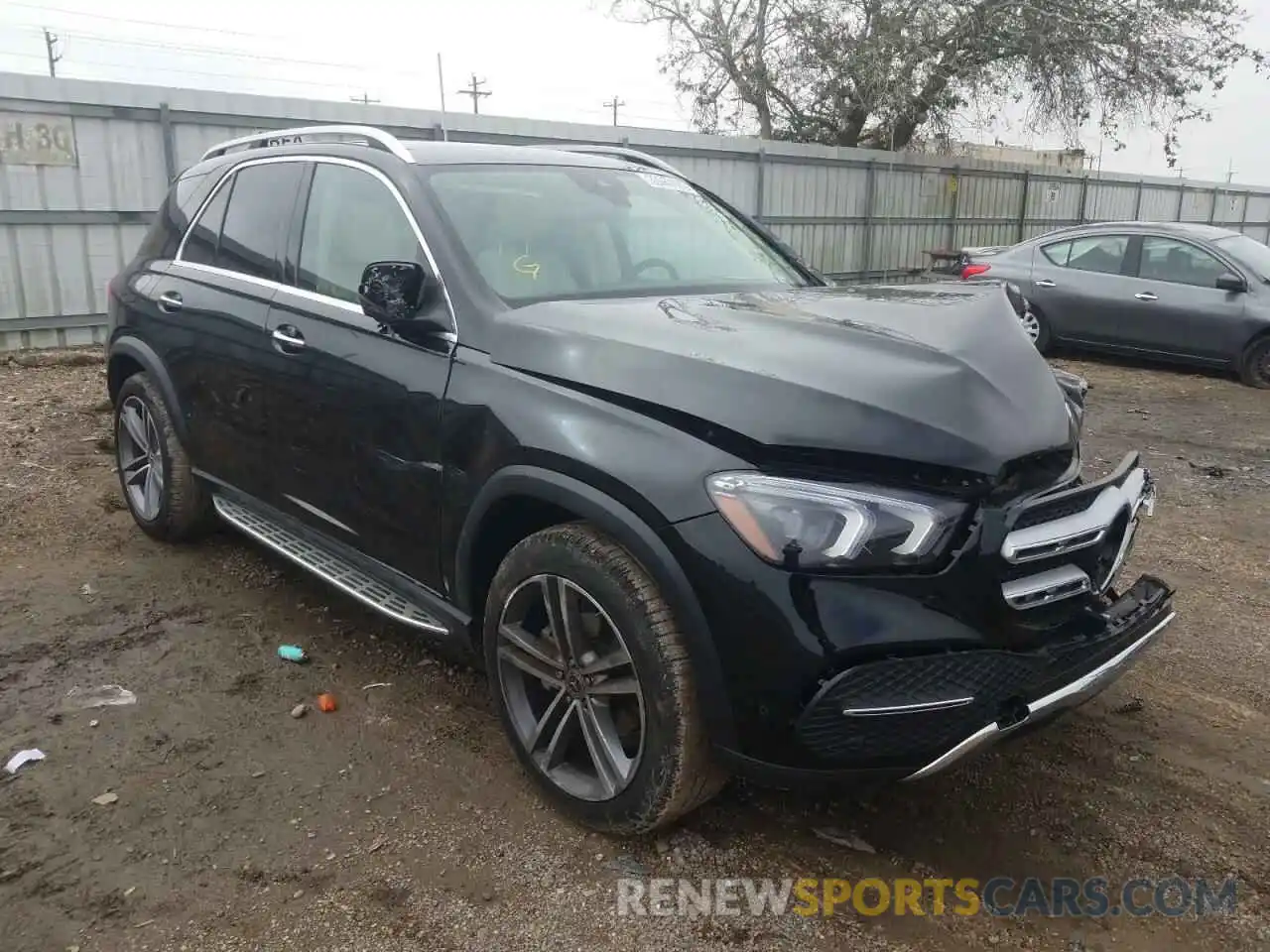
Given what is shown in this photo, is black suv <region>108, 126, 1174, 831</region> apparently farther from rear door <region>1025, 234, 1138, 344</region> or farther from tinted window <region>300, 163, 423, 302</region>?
rear door <region>1025, 234, 1138, 344</region>

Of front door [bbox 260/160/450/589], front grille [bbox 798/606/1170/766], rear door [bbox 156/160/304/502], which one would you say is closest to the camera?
front grille [bbox 798/606/1170/766]

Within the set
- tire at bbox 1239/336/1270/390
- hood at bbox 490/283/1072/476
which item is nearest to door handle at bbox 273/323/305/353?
hood at bbox 490/283/1072/476

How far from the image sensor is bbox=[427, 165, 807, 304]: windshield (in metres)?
3.12

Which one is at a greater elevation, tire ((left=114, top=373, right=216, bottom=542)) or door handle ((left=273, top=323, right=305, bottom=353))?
door handle ((left=273, top=323, right=305, bottom=353))

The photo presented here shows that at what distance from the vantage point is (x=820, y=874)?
2523mm

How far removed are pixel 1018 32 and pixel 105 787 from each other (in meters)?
20.0

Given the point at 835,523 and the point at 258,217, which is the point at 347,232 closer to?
the point at 258,217

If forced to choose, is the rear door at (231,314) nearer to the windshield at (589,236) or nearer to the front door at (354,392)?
the front door at (354,392)

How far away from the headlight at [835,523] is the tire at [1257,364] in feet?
30.2

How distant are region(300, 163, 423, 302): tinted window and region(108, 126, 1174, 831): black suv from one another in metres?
0.01

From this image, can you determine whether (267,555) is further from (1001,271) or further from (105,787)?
(1001,271)

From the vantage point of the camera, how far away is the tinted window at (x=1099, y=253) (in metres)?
10.6

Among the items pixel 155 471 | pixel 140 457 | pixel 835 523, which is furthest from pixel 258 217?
pixel 835 523

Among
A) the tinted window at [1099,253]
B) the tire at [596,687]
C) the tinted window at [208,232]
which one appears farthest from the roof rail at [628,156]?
the tinted window at [1099,253]
